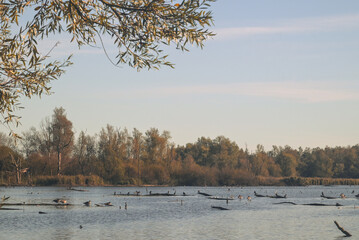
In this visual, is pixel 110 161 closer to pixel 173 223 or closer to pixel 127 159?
pixel 127 159

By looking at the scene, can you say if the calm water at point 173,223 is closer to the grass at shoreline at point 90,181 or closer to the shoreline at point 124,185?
the shoreline at point 124,185

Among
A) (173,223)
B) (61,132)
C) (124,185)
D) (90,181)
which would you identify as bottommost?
(173,223)

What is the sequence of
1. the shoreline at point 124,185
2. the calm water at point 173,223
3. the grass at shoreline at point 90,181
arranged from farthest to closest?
1. the shoreline at point 124,185
2. the grass at shoreline at point 90,181
3. the calm water at point 173,223

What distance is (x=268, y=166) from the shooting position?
153m

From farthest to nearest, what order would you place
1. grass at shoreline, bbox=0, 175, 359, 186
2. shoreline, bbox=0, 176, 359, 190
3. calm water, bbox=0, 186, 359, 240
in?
1. shoreline, bbox=0, 176, 359, 190
2. grass at shoreline, bbox=0, 175, 359, 186
3. calm water, bbox=0, 186, 359, 240

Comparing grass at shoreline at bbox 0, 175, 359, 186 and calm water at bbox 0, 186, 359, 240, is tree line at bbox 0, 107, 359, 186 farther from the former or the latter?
calm water at bbox 0, 186, 359, 240

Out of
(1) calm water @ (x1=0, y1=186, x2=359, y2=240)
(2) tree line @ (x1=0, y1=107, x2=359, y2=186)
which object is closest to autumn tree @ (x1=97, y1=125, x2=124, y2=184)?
(2) tree line @ (x1=0, y1=107, x2=359, y2=186)

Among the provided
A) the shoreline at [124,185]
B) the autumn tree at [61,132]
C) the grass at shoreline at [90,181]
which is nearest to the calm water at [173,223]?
the shoreline at [124,185]

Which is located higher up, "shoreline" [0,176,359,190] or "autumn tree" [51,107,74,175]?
"autumn tree" [51,107,74,175]

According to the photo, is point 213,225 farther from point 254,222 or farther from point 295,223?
point 295,223

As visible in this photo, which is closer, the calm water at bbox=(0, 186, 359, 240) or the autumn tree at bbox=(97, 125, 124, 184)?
the calm water at bbox=(0, 186, 359, 240)

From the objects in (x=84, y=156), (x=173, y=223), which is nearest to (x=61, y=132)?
(x=84, y=156)

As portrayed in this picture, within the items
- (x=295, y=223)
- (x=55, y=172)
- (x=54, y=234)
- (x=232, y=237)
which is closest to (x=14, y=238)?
(x=54, y=234)

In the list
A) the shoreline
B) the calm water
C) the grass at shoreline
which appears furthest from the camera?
the shoreline
